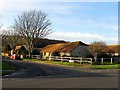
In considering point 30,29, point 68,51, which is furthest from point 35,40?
point 68,51

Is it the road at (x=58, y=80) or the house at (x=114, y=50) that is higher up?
the house at (x=114, y=50)

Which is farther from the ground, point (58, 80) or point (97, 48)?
point (97, 48)

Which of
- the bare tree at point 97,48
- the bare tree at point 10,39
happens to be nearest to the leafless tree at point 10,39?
the bare tree at point 10,39

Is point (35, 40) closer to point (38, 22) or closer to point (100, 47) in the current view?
point (38, 22)

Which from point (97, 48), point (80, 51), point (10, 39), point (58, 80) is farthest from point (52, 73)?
point (10, 39)

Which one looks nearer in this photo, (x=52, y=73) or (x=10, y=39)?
(x=52, y=73)

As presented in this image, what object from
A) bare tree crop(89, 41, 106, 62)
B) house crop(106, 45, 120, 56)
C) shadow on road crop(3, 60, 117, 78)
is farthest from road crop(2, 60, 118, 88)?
house crop(106, 45, 120, 56)

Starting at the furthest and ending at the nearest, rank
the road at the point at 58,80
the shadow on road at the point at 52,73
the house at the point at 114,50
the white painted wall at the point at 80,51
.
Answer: the house at the point at 114,50 < the white painted wall at the point at 80,51 < the shadow on road at the point at 52,73 < the road at the point at 58,80

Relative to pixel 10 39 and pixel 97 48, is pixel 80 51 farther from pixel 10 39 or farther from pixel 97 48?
pixel 10 39

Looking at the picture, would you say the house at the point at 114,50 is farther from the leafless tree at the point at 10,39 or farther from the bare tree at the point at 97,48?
the leafless tree at the point at 10,39

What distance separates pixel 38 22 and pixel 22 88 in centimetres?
5951

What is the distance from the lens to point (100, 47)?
2285 inches

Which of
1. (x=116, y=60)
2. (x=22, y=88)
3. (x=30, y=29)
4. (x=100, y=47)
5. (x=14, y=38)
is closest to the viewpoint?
(x=22, y=88)

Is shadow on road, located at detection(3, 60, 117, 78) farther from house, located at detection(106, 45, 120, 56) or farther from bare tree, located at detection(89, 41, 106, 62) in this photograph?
house, located at detection(106, 45, 120, 56)
